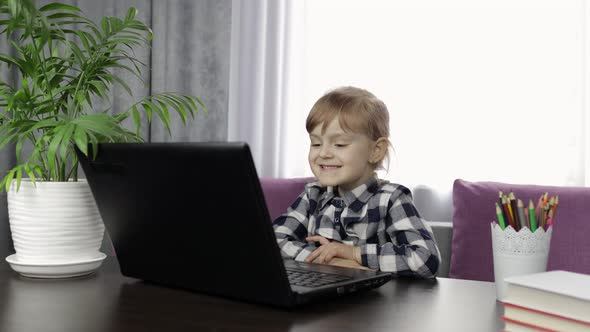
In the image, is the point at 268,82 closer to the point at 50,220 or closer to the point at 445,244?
the point at 445,244

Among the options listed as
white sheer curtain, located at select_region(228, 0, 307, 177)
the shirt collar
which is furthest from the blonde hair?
white sheer curtain, located at select_region(228, 0, 307, 177)

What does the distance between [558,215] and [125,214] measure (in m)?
1.30

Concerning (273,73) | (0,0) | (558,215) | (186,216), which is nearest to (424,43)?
(273,73)

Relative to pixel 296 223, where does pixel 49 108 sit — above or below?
above

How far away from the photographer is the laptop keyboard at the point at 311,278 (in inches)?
30.2

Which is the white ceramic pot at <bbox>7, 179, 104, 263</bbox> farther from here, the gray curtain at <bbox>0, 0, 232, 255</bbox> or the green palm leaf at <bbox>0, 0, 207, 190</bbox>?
the gray curtain at <bbox>0, 0, 232, 255</bbox>

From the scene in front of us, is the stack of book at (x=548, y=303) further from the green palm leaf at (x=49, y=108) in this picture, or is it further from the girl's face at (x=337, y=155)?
the girl's face at (x=337, y=155)

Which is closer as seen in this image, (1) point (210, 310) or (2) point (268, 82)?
(1) point (210, 310)

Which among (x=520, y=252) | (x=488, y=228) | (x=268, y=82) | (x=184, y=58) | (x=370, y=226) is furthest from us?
(x=184, y=58)

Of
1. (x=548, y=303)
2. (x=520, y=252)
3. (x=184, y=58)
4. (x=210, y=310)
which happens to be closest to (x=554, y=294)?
(x=548, y=303)

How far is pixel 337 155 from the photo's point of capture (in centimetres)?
134

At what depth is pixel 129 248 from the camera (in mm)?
861

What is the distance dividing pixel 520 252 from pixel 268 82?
2.01m

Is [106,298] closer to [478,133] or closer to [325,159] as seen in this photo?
[325,159]
